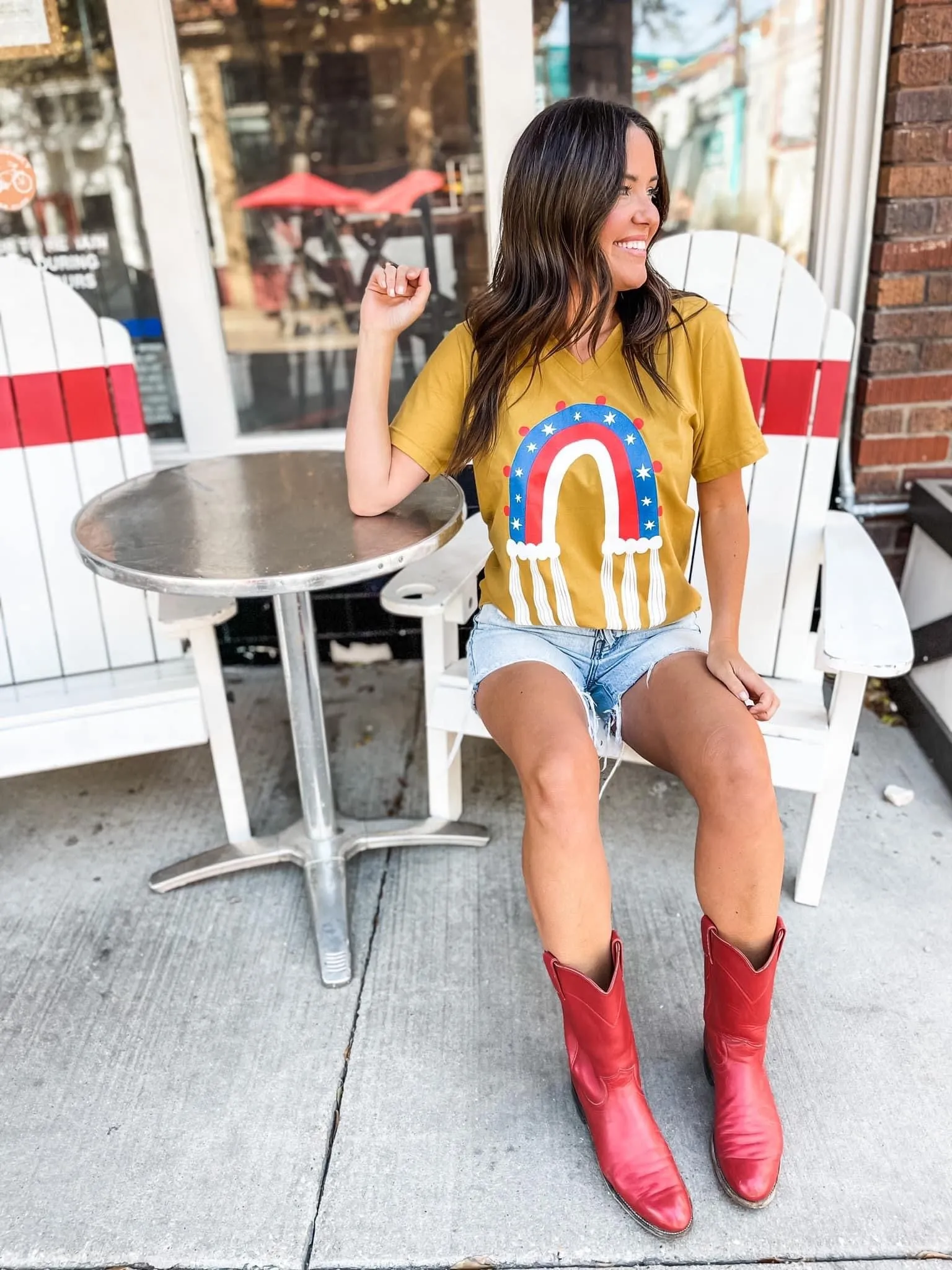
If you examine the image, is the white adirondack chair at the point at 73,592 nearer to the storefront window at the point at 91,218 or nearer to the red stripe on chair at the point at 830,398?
the storefront window at the point at 91,218

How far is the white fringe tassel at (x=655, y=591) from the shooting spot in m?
1.62

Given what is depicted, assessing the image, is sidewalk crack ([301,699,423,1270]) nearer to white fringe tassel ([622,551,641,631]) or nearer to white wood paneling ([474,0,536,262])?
white fringe tassel ([622,551,641,631])

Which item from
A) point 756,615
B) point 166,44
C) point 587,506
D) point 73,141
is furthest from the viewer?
point 73,141

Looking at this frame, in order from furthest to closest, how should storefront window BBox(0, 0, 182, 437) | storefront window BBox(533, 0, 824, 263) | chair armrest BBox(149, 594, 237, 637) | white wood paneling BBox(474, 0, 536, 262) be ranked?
storefront window BBox(0, 0, 182, 437), storefront window BBox(533, 0, 824, 263), white wood paneling BBox(474, 0, 536, 262), chair armrest BBox(149, 594, 237, 637)

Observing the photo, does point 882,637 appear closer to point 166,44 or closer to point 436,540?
point 436,540

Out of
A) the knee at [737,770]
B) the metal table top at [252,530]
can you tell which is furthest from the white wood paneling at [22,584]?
the knee at [737,770]

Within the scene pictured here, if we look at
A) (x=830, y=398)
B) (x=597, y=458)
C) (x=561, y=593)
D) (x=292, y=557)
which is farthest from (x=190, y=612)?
(x=830, y=398)

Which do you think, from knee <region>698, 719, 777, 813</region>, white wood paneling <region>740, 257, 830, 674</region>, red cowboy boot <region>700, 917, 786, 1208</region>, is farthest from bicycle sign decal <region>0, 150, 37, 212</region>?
red cowboy boot <region>700, 917, 786, 1208</region>

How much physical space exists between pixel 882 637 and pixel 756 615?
44 centimetres

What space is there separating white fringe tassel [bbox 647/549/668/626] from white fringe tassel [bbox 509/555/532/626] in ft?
0.67

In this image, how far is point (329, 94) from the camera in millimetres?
3920

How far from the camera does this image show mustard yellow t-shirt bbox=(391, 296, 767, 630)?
5.09 ft

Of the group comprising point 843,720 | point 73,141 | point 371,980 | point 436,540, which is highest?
point 73,141

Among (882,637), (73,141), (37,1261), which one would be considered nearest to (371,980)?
(37,1261)
